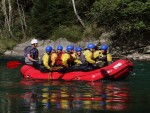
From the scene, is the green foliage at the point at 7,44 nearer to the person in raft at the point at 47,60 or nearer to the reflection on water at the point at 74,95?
the person in raft at the point at 47,60

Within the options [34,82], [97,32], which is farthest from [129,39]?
[34,82]

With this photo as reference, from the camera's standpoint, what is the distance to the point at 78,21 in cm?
4369

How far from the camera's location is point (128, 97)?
14.1 m

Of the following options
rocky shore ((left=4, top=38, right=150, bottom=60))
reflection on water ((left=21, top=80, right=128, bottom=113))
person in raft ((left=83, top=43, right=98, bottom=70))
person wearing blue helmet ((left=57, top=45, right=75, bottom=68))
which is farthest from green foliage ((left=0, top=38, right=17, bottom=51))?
person in raft ((left=83, top=43, right=98, bottom=70))

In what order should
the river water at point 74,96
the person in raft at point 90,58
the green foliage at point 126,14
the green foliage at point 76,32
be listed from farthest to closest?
the green foliage at point 76,32 < the green foliage at point 126,14 < the person in raft at point 90,58 < the river water at point 74,96

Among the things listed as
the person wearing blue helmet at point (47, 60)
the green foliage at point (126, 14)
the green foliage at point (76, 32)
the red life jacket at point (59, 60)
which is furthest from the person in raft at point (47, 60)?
the green foliage at point (76, 32)

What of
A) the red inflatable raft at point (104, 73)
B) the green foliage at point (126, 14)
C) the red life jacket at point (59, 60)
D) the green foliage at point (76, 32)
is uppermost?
the green foliage at point (126, 14)

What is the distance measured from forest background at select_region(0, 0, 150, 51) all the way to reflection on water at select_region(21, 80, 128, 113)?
1931 centimetres

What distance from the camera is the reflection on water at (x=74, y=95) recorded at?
488 inches

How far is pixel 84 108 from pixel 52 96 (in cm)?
246

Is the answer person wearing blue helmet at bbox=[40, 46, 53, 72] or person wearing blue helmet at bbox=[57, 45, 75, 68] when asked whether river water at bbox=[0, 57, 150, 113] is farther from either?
person wearing blue helmet at bbox=[57, 45, 75, 68]

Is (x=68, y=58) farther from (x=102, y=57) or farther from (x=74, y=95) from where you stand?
(x=74, y=95)

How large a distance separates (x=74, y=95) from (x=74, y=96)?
235 mm

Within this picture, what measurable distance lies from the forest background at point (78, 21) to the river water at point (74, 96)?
17274 mm
